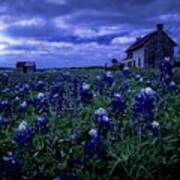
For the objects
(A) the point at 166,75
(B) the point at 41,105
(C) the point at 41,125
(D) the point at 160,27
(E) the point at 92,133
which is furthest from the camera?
(D) the point at 160,27

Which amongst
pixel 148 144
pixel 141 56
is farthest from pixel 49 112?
pixel 141 56

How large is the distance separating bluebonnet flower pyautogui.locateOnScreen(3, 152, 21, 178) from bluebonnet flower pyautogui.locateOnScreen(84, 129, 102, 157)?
0.44 metres

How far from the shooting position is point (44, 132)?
12.1 ft

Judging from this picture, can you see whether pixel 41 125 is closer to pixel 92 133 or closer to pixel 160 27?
pixel 92 133

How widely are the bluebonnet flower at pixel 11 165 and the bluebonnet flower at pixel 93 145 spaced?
1.46ft

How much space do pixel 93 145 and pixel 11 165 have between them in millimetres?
545

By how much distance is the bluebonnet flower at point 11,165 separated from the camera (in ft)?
11.5

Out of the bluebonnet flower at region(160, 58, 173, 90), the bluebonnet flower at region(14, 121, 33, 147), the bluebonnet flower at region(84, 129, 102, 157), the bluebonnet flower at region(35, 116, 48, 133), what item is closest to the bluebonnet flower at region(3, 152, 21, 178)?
the bluebonnet flower at region(14, 121, 33, 147)

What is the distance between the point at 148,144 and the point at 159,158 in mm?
142

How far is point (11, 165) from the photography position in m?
3.51

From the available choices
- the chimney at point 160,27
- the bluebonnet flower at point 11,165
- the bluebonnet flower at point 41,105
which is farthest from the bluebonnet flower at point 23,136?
the chimney at point 160,27

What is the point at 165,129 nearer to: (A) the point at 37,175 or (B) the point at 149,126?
(B) the point at 149,126

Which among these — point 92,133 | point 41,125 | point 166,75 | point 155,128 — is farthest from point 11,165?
point 166,75

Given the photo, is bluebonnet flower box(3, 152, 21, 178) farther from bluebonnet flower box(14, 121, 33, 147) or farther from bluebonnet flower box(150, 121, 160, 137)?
bluebonnet flower box(150, 121, 160, 137)
